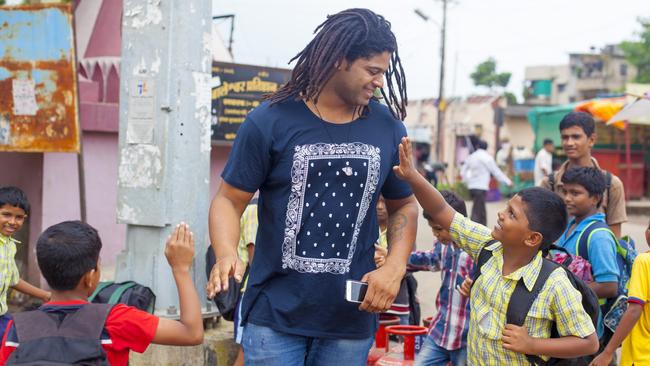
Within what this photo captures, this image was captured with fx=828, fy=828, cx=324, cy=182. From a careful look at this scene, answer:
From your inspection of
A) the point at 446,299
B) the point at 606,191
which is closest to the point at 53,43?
the point at 446,299

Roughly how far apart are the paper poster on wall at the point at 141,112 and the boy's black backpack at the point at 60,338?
8.80 ft

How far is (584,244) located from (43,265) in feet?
8.46

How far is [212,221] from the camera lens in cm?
280

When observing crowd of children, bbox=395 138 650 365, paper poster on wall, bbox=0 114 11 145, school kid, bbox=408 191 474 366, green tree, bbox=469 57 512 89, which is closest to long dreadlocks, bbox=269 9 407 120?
crowd of children, bbox=395 138 650 365

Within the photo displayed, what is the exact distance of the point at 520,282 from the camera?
329cm

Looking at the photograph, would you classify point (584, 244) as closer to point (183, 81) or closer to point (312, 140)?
point (312, 140)

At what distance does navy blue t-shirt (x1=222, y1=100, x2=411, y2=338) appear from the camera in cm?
272

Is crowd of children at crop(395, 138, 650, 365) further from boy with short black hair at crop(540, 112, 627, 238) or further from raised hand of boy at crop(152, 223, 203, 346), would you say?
boy with short black hair at crop(540, 112, 627, 238)

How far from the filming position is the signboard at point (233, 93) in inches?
365

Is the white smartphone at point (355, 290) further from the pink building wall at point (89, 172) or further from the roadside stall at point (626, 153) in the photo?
the roadside stall at point (626, 153)

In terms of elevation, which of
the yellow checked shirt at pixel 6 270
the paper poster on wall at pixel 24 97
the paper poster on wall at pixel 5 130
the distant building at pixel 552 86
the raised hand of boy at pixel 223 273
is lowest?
the yellow checked shirt at pixel 6 270

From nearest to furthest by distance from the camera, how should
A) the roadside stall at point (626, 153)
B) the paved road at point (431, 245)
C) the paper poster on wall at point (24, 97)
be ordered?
1. the paper poster on wall at point (24, 97)
2. the paved road at point (431, 245)
3. the roadside stall at point (626, 153)

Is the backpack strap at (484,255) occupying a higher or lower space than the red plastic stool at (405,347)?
higher

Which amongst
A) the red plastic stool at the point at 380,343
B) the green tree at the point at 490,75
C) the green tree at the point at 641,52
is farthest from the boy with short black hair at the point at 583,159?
the green tree at the point at 490,75
